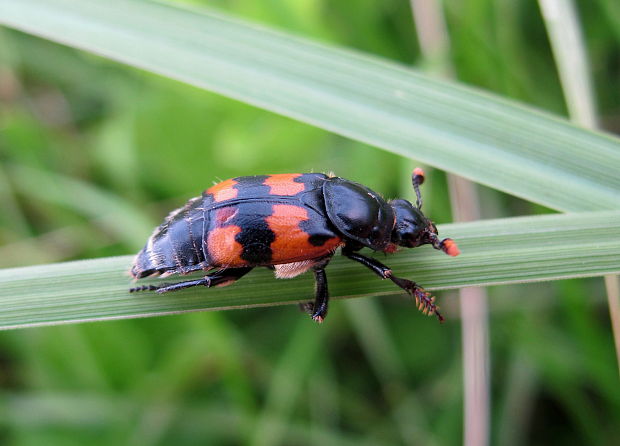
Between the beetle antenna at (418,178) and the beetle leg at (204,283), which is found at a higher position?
the beetle antenna at (418,178)

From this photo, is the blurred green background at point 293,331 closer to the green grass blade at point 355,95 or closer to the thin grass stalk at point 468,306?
the thin grass stalk at point 468,306

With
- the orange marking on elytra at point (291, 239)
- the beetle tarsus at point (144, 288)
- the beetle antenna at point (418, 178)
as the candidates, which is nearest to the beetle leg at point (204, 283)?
the beetle tarsus at point (144, 288)

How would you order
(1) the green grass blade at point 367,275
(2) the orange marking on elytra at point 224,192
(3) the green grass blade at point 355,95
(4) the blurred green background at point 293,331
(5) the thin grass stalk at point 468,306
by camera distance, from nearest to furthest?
1. (1) the green grass blade at point 367,275
2. (3) the green grass blade at point 355,95
3. (2) the orange marking on elytra at point 224,192
4. (5) the thin grass stalk at point 468,306
5. (4) the blurred green background at point 293,331

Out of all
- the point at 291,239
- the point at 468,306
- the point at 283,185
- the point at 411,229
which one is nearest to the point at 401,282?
the point at 411,229

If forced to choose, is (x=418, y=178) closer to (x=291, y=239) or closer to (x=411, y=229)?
(x=411, y=229)

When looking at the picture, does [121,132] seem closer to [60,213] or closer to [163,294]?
[60,213]

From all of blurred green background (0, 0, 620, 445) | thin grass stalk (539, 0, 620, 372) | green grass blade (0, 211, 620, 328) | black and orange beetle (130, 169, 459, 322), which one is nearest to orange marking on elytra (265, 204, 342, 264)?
black and orange beetle (130, 169, 459, 322)

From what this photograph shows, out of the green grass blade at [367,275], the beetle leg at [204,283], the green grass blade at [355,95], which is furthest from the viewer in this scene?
the beetle leg at [204,283]
